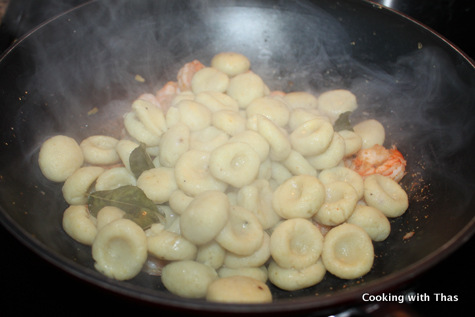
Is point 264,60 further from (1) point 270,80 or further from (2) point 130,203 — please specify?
(2) point 130,203

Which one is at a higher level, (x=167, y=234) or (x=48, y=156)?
(x=48, y=156)

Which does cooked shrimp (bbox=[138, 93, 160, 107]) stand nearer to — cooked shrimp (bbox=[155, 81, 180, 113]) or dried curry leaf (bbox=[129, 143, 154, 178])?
cooked shrimp (bbox=[155, 81, 180, 113])

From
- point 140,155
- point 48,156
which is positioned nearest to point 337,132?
point 140,155

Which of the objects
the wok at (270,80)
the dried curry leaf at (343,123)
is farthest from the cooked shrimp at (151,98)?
the dried curry leaf at (343,123)

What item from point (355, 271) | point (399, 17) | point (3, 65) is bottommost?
point (355, 271)

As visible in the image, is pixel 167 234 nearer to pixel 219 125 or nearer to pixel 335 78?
pixel 219 125

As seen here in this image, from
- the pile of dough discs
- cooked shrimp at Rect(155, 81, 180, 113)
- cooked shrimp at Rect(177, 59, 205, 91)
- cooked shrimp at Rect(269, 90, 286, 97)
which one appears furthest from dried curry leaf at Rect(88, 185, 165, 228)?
cooked shrimp at Rect(269, 90, 286, 97)
